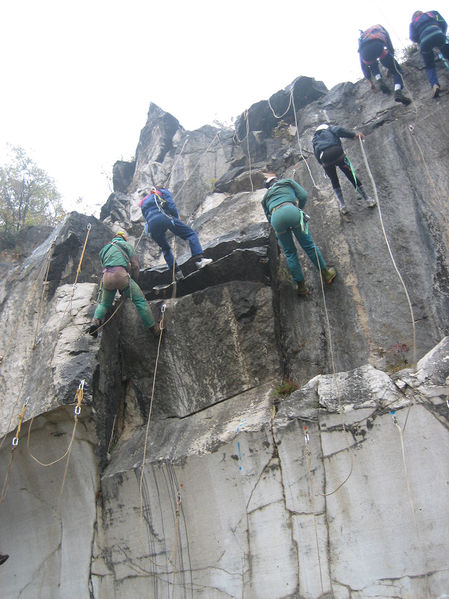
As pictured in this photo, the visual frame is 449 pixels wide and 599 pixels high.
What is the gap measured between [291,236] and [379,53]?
508 centimetres

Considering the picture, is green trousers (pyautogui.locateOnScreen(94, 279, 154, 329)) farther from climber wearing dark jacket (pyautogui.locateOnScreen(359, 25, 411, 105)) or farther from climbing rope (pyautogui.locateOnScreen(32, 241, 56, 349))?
climber wearing dark jacket (pyautogui.locateOnScreen(359, 25, 411, 105))

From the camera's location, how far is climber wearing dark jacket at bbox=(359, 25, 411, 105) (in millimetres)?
8742

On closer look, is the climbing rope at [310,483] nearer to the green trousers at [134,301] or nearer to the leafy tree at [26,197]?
the green trousers at [134,301]

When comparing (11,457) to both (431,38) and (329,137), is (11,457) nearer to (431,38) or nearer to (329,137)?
(329,137)

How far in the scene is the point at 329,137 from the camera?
7109 mm

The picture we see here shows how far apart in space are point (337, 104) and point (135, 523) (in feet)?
28.6

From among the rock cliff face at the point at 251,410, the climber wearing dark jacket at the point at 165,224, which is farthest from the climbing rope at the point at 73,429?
the climber wearing dark jacket at the point at 165,224

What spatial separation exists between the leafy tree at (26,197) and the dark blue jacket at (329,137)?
9241mm

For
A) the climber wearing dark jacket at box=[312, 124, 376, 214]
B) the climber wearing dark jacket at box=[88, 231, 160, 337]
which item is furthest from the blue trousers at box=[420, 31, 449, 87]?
the climber wearing dark jacket at box=[88, 231, 160, 337]

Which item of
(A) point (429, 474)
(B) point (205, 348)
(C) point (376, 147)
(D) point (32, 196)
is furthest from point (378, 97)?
(D) point (32, 196)

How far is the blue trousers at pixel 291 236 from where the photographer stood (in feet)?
19.9

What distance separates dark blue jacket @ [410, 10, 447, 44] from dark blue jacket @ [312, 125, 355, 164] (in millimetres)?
2650

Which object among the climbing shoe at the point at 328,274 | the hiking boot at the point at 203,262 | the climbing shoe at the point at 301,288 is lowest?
the climbing shoe at the point at 301,288

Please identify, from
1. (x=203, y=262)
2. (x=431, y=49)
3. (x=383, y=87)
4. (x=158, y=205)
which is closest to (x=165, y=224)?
(x=158, y=205)
